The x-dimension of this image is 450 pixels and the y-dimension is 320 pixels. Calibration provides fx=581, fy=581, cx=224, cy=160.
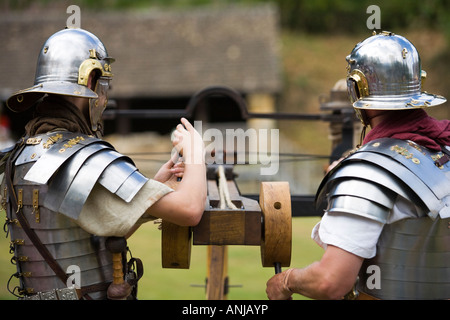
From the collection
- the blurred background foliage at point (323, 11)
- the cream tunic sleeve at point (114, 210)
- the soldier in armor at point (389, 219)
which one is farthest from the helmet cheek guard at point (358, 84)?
the blurred background foliage at point (323, 11)

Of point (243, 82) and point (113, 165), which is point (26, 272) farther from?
point (243, 82)

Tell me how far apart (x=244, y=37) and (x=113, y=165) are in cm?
1919

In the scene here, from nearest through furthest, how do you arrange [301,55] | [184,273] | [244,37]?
[184,273], [244,37], [301,55]

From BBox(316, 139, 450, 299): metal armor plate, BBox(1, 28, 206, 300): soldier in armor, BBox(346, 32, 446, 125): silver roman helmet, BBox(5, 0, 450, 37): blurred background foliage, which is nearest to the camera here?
BBox(316, 139, 450, 299): metal armor plate

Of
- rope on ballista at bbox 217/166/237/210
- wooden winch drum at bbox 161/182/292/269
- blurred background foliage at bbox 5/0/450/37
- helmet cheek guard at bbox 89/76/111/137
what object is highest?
blurred background foliage at bbox 5/0/450/37

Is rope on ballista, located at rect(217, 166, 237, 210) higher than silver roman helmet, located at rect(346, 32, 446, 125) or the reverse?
the reverse

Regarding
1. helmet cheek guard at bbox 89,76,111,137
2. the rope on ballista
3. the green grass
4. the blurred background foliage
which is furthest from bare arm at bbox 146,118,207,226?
the blurred background foliage

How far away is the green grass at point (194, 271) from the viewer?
6855 millimetres

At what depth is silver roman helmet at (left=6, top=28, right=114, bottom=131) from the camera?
270cm

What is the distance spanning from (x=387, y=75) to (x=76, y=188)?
144cm

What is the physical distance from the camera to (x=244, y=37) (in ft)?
69.2

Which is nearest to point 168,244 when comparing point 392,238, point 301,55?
point 392,238

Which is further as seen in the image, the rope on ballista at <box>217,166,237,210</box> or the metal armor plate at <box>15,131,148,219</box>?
the rope on ballista at <box>217,166,237,210</box>

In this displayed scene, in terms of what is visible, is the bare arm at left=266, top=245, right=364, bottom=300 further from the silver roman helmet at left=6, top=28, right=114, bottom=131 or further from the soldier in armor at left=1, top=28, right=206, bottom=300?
the silver roman helmet at left=6, top=28, right=114, bottom=131
